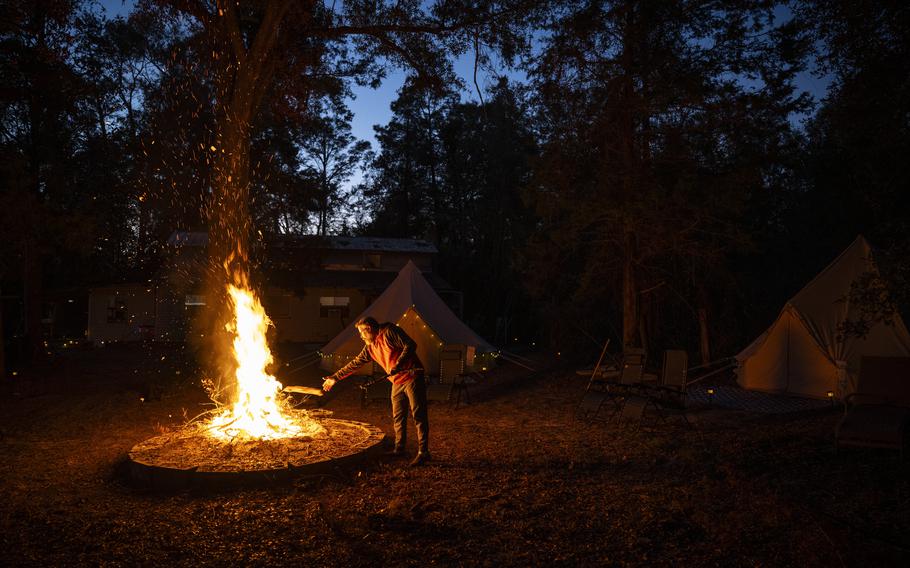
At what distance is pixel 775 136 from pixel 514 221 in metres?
24.6

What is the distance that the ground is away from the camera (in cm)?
421

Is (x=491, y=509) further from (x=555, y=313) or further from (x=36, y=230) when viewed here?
(x=555, y=313)

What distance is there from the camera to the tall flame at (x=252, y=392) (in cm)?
749

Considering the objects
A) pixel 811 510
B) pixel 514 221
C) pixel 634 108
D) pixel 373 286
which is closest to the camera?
pixel 811 510

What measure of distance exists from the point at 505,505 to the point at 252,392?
392cm

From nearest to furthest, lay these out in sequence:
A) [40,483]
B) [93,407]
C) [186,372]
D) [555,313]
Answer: [40,483] → [93,407] → [186,372] → [555,313]

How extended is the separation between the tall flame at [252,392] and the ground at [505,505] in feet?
3.88

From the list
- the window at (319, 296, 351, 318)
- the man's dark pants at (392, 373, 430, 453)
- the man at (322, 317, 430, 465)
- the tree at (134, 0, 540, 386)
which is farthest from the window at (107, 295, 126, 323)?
the man's dark pants at (392, 373, 430, 453)

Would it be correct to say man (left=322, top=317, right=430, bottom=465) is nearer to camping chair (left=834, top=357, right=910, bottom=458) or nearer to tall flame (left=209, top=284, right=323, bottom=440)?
tall flame (left=209, top=284, right=323, bottom=440)

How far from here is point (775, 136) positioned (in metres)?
13.0

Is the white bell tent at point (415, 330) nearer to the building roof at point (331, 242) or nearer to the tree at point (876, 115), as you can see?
the building roof at point (331, 242)

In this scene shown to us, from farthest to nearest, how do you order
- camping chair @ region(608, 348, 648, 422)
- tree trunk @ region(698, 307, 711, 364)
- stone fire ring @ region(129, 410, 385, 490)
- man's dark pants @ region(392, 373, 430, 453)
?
tree trunk @ region(698, 307, 711, 364), camping chair @ region(608, 348, 648, 422), man's dark pants @ region(392, 373, 430, 453), stone fire ring @ region(129, 410, 385, 490)

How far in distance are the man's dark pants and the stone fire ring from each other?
312 mm

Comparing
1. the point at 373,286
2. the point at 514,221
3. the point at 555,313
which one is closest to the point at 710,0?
the point at 555,313
